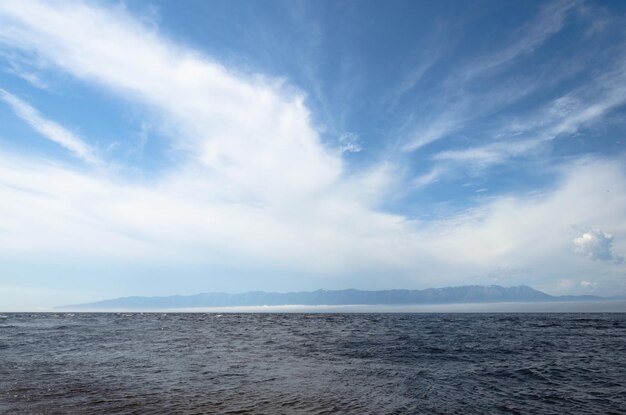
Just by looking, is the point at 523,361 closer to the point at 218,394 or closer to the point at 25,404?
the point at 218,394

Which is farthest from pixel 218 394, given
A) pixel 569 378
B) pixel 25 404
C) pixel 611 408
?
pixel 569 378

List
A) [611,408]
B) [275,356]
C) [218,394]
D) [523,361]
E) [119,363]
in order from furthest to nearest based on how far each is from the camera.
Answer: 1. [275,356]
2. [523,361]
3. [119,363]
4. [218,394]
5. [611,408]

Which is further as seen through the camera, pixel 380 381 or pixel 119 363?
pixel 119 363

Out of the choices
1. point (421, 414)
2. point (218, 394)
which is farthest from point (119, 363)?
point (421, 414)

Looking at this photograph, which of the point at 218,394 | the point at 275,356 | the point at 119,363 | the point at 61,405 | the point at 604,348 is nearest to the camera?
the point at 61,405

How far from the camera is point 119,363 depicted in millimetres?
30281

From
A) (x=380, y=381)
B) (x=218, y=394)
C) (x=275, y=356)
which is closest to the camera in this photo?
(x=218, y=394)

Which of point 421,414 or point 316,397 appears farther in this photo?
point 316,397

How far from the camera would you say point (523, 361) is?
1281 inches

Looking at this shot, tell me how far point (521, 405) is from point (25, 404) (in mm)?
23294

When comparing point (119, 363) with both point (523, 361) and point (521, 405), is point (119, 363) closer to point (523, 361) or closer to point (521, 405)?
point (521, 405)

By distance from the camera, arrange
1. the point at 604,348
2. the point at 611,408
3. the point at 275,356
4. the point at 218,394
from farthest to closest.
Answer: the point at 604,348
the point at 275,356
the point at 218,394
the point at 611,408

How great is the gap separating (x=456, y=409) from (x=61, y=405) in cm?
1811

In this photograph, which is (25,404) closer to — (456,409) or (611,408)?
(456,409)
